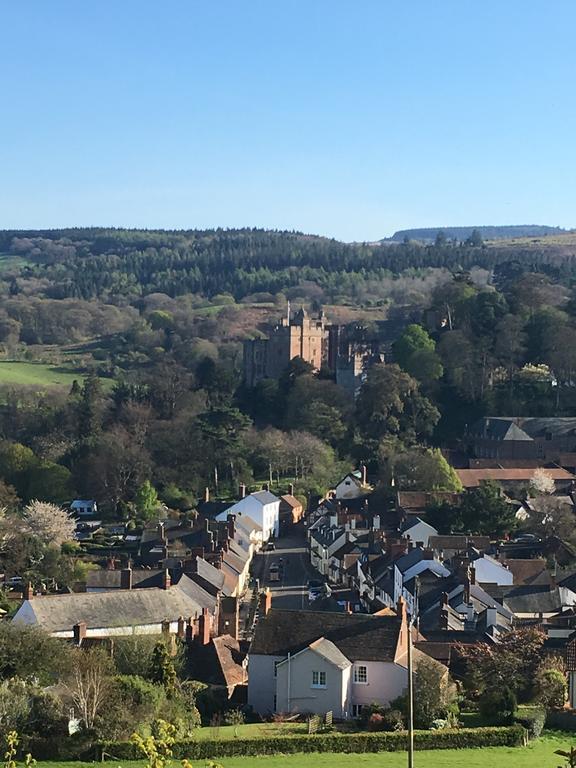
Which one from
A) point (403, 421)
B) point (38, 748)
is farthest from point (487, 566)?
point (403, 421)

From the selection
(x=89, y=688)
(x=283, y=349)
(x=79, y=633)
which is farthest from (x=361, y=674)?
(x=283, y=349)

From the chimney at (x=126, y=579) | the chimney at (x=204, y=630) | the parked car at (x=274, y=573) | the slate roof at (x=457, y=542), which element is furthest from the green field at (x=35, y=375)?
the chimney at (x=204, y=630)

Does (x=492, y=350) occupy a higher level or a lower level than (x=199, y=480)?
higher

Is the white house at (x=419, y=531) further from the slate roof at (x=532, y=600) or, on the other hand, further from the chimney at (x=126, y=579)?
the chimney at (x=126, y=579)

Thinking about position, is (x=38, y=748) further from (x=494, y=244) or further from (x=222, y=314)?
(x=494, y=244)

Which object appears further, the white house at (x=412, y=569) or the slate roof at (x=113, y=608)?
the white house at (x=412, y=569)

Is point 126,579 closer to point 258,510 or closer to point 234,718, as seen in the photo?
point 234,718
